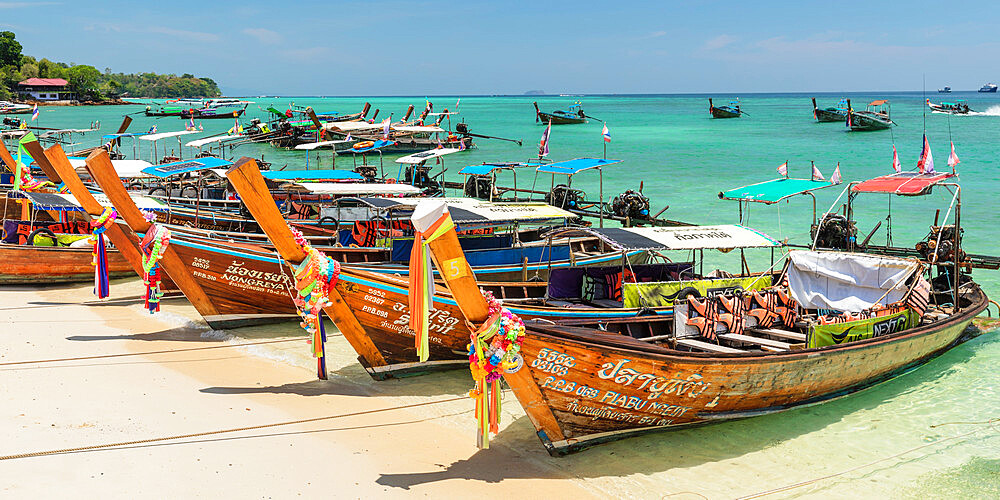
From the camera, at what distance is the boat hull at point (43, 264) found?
44.6 ft

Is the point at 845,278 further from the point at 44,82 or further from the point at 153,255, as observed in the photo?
the point at 44,82

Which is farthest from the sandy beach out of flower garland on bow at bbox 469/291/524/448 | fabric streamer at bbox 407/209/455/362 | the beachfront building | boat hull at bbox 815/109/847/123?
the beachfront building

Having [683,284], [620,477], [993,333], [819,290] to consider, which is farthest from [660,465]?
[993,333]

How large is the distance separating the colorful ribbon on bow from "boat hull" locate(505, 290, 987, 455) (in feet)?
19.2

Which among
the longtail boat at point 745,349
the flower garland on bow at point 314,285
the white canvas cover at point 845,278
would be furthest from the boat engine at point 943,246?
the flower garland on bow at point 314,285

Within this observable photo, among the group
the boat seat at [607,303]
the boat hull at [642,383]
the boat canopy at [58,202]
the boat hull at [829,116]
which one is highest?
the boat hull at [829,116]

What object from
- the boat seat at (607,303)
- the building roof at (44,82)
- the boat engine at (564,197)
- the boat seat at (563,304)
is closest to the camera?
the boat seat at (563,304)

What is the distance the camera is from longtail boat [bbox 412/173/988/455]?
6.64 metres

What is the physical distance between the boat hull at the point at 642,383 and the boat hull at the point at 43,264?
10.5m

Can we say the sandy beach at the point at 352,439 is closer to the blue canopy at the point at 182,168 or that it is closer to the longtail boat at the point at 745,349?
the longtail boat at the point at 745,349

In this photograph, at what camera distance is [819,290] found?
10.5 metres

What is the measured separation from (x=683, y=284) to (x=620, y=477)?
131 inches

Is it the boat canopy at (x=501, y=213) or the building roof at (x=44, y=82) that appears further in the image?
the building roof at (x=44, y=82)

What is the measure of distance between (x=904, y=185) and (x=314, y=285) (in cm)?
775
